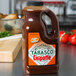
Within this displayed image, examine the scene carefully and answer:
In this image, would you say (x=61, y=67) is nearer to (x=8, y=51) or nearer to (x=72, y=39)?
(x=8, y=51)

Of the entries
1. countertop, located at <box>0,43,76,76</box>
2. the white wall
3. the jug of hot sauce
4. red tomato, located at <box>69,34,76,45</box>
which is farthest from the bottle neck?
the white wall

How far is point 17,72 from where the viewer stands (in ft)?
2.50

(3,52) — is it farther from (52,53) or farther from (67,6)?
(67,6)

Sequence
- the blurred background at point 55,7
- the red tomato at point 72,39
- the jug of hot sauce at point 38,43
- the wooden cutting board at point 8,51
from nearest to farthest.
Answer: the jug of hot sauce at point 38,43 < the wooden cutting board at point 8,51 < the red tomato at point 72,39 < the blurred background at point 55,7

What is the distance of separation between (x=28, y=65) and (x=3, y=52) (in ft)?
0.63

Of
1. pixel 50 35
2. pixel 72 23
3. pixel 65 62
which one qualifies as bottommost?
pixel 72 23

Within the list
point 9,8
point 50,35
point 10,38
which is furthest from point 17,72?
point 9,8

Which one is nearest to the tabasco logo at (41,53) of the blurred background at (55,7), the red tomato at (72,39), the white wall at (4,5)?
the red tomato at (72,39)

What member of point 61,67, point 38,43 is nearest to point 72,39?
point 61,67

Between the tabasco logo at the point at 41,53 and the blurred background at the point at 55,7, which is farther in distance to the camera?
the blurred background at the point at 55,7

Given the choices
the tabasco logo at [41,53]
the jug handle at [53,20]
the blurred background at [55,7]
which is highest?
the jug handle at [53,20]

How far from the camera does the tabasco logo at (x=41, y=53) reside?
0.72 meters

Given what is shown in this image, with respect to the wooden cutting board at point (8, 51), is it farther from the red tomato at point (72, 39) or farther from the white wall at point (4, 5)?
the white wall at point (4, 5)

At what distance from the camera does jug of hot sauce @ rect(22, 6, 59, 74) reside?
2.31 feet
